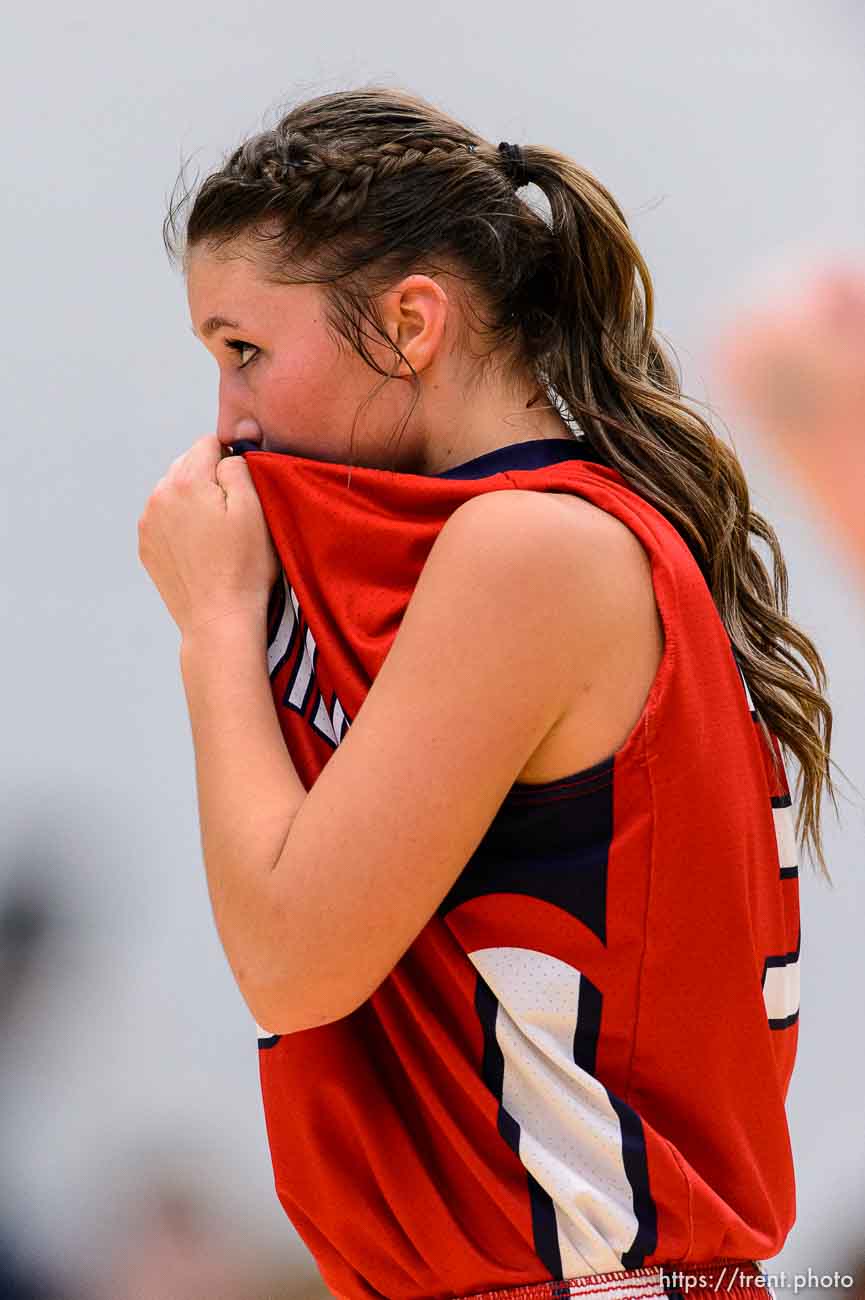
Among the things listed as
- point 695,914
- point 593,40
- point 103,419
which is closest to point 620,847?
point 695,914

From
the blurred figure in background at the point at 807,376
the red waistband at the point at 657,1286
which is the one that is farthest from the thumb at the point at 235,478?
the blurred figure in background at the point at 807,376

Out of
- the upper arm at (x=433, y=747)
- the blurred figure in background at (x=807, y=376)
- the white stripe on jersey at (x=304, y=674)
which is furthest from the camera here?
the blurred figure in background at (x=807, y=376)

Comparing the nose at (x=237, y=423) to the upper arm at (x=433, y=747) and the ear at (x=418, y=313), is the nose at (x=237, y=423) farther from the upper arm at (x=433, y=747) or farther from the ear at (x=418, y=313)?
the upper arm at (x=433, y=747)

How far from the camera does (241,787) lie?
0.89m

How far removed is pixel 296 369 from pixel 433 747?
31 cm

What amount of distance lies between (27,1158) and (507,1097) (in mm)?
1070

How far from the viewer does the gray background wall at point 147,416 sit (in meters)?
1.77

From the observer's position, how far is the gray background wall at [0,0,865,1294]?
1.77 meters

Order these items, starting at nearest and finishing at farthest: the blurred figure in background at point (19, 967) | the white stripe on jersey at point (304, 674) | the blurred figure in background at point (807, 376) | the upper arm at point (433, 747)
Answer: the upper arm at point (433, 747) < the white stripe on jersey at point (304, 674) < the blurred figure in background at point (19, 967) < the blurred figure in background at point (807, 376)

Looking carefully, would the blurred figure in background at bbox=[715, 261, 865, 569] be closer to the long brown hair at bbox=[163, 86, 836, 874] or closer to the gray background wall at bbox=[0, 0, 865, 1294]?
the gray background wall at bbox=[0, 0, 865, 1294]

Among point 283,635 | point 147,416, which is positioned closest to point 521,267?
point 283,635

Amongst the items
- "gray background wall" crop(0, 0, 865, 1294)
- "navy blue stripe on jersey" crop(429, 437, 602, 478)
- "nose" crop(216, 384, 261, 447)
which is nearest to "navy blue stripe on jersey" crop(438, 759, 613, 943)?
"navy blue stripe on jersey" crop(429, 437, 602, 478)

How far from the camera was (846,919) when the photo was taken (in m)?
1.93

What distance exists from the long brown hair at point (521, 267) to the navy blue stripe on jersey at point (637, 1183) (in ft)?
0.96
